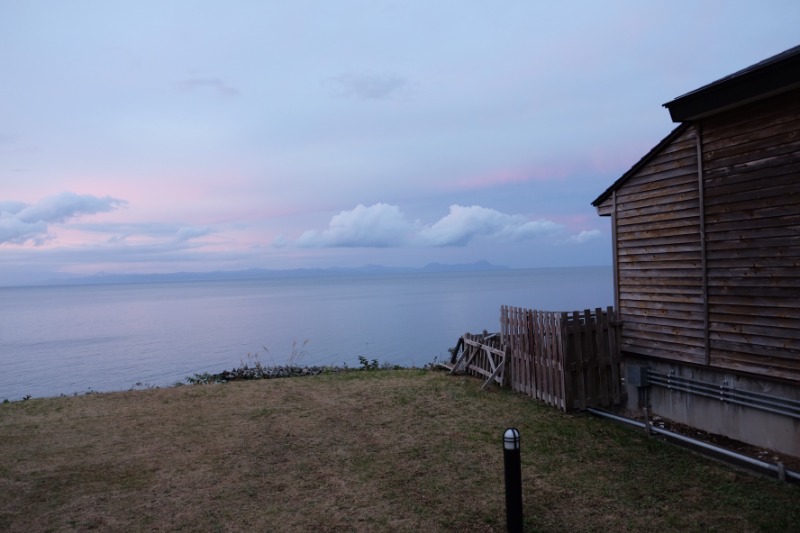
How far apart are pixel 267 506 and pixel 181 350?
34773 mm

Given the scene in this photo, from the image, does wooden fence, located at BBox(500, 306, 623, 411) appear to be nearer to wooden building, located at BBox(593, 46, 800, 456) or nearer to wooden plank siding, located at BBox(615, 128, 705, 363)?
wooden building, located at BBox(593, 46, 800, 456)

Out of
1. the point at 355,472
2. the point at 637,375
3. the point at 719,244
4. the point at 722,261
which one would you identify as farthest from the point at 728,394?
the point at 355,472

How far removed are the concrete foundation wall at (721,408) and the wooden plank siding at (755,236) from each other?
0.97ft

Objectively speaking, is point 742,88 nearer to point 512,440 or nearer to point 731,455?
point 731,455

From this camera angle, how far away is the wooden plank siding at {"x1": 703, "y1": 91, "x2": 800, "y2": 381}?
23.4 feet

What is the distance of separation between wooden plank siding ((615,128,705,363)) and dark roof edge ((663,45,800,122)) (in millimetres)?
780

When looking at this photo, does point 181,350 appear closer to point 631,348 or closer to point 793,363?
point 631,348

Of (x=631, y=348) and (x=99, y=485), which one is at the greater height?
(x=631, y=348)

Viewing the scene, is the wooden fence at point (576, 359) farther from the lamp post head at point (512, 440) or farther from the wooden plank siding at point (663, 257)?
the lamp post head at point (512, 440)

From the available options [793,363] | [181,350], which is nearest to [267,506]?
[793,363]

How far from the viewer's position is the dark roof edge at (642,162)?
8.88m

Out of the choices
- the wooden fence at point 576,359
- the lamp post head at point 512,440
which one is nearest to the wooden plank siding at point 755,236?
the wooden fence at point 576,359

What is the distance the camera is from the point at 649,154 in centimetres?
944

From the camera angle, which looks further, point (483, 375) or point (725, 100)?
point (483, 375)
